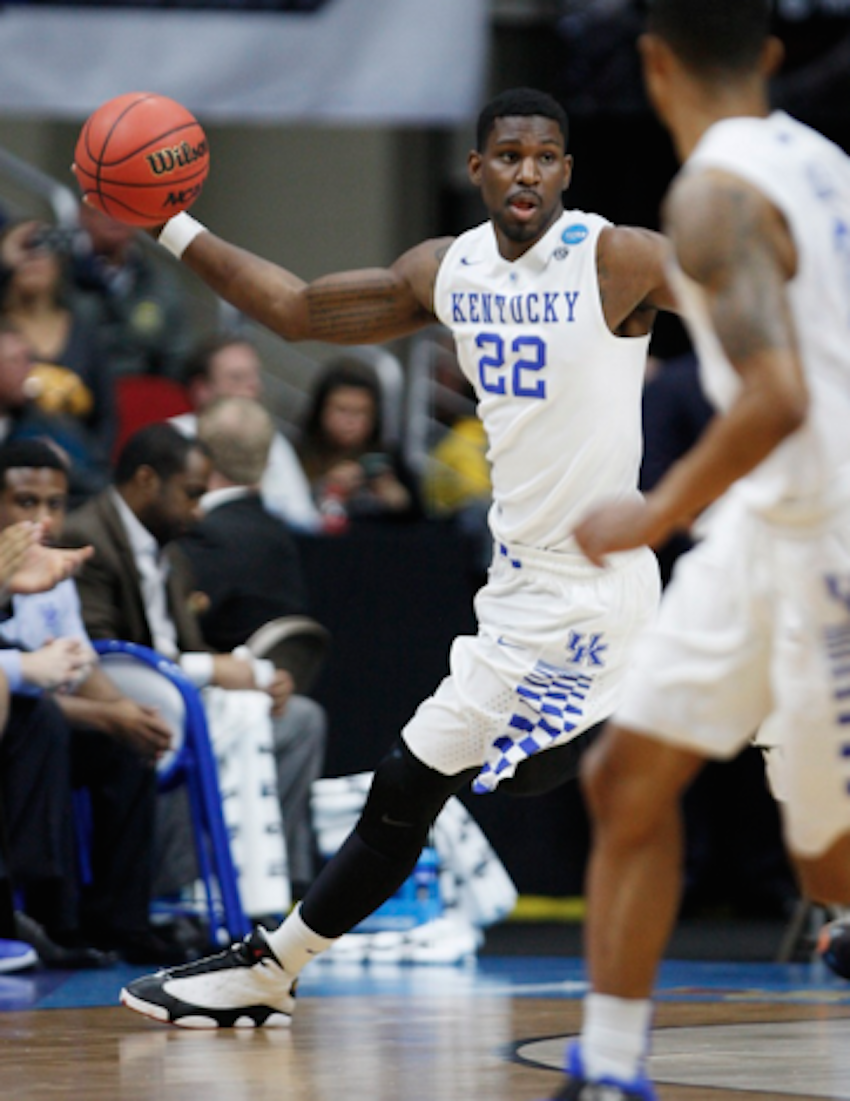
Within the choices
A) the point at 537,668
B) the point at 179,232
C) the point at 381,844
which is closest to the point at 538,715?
the point at 537,668

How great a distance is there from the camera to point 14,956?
6.98m

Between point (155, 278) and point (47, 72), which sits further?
point (155, 278)

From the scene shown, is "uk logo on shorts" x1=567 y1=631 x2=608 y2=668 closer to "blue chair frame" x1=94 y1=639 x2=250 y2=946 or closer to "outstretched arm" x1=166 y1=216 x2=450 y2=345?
"outstretched arm" x1=166 y1=216 x2=450 y2=345

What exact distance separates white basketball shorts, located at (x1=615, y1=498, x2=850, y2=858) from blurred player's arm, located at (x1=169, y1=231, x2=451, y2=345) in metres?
2.21

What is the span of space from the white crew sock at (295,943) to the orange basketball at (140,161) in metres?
1.95

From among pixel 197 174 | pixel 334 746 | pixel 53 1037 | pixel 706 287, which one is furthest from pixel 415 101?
pixel 706 287

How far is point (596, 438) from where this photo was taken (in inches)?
218

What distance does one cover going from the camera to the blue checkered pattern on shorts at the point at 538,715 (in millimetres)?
5477

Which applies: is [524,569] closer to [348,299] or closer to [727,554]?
[348,299]

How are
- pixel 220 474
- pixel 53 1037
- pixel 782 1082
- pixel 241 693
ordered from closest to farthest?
pixel 782 1082, pixel 53 1037, pixel 241 693, pixel 220 474

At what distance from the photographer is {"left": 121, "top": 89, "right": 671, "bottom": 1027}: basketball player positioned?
18.0 feet

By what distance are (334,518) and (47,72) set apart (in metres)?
2.45

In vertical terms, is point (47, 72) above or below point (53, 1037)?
above

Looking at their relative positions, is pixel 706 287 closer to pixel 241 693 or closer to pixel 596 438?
pixel 596 438
